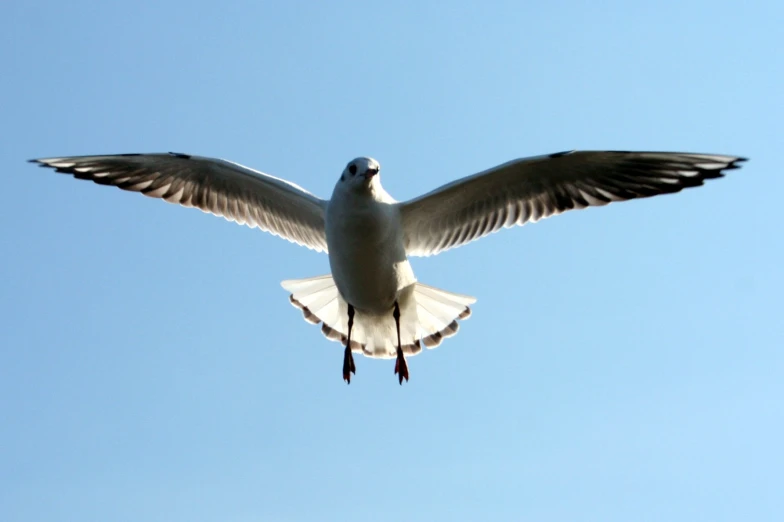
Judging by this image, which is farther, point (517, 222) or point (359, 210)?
point (517, 222)

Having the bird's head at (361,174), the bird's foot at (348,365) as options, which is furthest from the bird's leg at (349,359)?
the bird's head at (361,174)

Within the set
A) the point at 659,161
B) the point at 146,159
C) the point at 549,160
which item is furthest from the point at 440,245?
the point at 146,159

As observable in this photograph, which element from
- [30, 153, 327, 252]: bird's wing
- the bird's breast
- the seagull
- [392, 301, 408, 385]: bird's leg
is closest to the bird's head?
the seagull

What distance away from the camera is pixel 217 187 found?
10633 millimetres

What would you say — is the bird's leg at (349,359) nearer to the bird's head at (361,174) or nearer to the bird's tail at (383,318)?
the bird's tail at (383,318)

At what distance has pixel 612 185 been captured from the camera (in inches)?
391

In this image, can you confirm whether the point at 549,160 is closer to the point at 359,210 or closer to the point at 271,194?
the point at 359,210

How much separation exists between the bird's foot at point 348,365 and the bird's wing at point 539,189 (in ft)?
3.61

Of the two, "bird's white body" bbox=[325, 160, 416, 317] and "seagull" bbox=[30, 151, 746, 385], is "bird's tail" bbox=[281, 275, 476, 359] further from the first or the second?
"bird's white body" bbox=[325, 160, 416, 317]

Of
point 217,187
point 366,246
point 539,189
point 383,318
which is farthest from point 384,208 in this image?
point 217,187

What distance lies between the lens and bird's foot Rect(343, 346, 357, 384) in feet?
33.1

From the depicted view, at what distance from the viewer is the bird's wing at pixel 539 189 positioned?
9.60 meters

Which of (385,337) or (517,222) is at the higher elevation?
(517,222)

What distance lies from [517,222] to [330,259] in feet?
5.96
